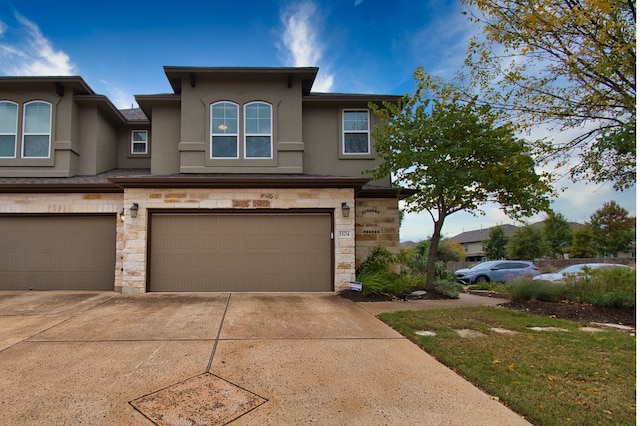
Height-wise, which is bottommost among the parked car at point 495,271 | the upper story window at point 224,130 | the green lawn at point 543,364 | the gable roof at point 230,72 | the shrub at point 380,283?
the parked car at point 495,271

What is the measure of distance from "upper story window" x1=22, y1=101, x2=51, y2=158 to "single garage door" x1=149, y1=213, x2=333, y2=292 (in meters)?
5.25

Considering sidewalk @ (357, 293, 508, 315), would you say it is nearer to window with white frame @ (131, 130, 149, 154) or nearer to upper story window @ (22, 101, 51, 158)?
window with white frame @ (131, 130, 149, 154)

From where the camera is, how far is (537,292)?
8.62 meters

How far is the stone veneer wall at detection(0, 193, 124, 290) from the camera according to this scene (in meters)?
9.98

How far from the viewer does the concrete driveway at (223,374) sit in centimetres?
301

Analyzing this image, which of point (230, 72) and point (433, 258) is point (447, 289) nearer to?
point (433, 258)

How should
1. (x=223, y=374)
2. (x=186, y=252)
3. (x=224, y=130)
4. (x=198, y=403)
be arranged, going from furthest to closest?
(x=224, y=130)
(x=186, y=252)
(x=223, y=374)
(x=198, y=403)

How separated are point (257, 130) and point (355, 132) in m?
3.36

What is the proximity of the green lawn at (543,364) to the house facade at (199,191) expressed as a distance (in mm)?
4247

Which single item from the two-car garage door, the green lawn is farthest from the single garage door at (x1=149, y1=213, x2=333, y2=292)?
the green lawn

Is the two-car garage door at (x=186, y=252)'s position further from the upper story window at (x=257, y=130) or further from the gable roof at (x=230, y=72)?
the gable roof at (x=230, y=72)

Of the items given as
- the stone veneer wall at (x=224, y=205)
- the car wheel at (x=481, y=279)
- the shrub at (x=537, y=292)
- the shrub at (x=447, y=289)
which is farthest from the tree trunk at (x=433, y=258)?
the car wheel at (x=481, y=279)

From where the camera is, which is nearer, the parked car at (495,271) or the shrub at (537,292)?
the shrub at (537,292)

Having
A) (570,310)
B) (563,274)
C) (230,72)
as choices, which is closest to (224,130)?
(230,72)
